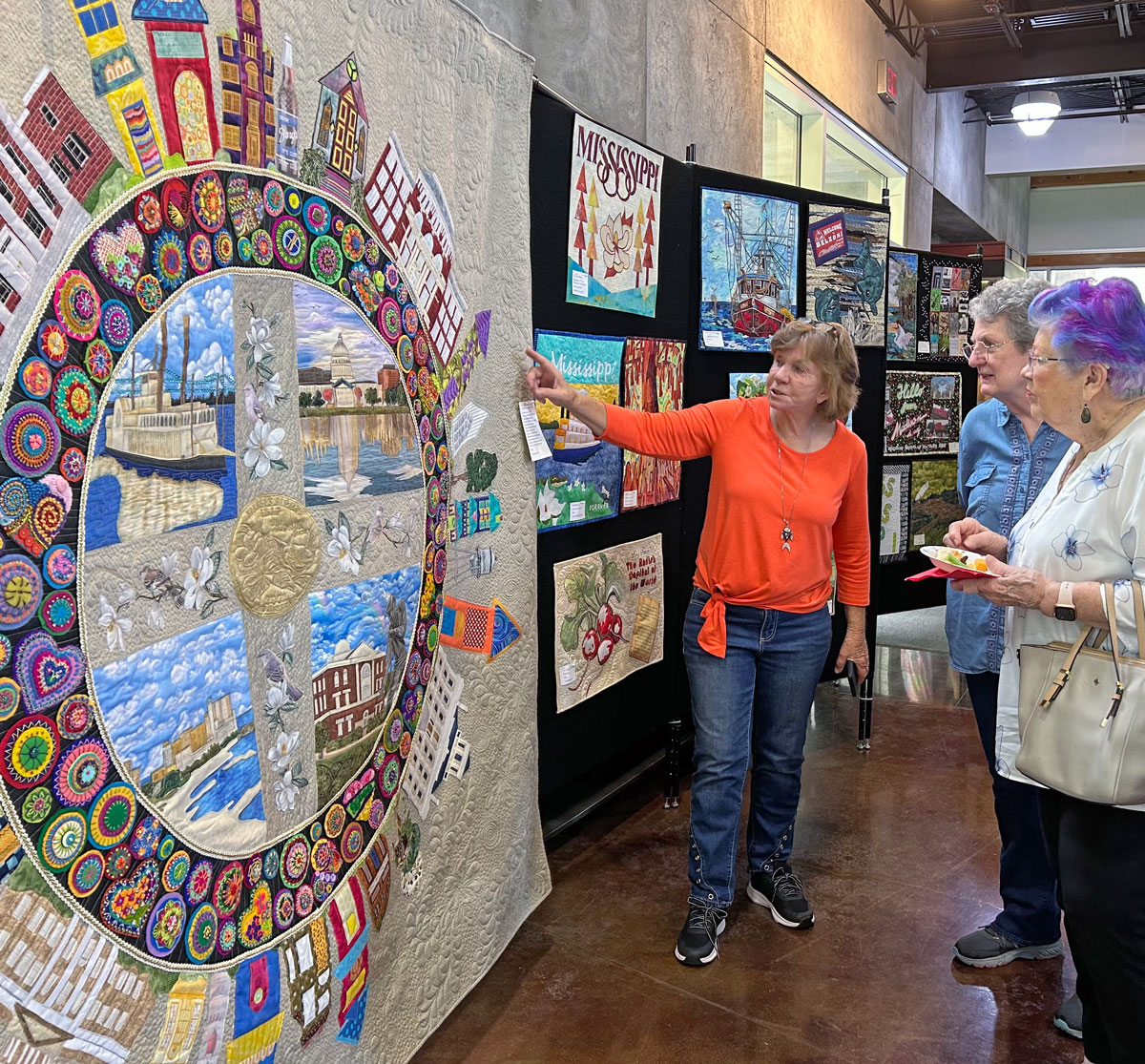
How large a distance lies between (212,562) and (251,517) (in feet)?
0.37

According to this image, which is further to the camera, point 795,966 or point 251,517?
point 795,966

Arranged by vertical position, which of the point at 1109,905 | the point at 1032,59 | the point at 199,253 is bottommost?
the point at 1109,905

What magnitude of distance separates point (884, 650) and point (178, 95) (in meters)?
5.82

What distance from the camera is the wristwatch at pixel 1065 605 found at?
1875 millimetres

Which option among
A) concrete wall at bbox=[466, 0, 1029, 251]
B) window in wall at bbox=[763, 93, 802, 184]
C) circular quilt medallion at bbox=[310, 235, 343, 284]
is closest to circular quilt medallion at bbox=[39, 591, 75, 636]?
circular quilt medallion at bbox=[310, 235, 343, 284]

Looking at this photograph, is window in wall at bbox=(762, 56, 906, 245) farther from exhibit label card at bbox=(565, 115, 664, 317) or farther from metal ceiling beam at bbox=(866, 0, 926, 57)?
exhibit label card at bbox=(565, 115, 664, 317)

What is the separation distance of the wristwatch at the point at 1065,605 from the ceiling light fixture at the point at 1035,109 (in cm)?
994

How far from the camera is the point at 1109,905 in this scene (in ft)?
6.02

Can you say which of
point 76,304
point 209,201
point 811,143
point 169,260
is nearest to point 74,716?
point 76,304

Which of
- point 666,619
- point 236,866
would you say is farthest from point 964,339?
point 236,866

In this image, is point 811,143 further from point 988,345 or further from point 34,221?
A: point 34,221

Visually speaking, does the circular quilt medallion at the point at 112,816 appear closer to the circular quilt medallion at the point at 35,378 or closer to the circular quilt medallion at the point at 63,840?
the circular quilt medallion at the point at 63,840

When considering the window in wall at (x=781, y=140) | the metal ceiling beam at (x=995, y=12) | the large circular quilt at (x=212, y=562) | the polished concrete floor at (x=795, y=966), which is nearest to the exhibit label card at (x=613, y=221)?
the large circular quilt at (x=212, y=562)

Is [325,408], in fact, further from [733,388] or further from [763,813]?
[733,388]
